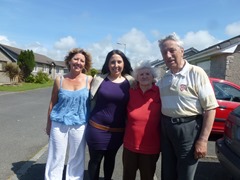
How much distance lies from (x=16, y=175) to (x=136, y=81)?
2.43 metres

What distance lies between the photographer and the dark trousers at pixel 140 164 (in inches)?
128

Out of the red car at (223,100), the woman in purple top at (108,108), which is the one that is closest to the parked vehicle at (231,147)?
the woman in purple top at (108,108)

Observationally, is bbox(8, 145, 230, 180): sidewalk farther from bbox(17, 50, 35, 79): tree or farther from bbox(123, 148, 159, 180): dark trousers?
bbox(17, 50, 35, 79): tree

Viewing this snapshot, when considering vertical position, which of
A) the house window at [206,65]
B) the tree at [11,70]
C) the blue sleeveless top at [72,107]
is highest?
the house window at [206,65]

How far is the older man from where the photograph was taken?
2779 millimetres

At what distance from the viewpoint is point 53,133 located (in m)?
3.62

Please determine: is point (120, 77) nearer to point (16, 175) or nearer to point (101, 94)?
point (101, 94)

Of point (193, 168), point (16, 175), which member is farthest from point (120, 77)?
point (16, 175)

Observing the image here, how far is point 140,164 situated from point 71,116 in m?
1.01

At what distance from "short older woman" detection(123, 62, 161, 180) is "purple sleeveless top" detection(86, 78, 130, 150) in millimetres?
142

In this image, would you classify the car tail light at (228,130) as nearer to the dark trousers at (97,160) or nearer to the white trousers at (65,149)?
the dark trousers at (97,160)

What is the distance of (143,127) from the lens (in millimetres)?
3168

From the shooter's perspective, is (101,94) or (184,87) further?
(101,94)

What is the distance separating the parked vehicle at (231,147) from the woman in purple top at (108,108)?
1451mm
